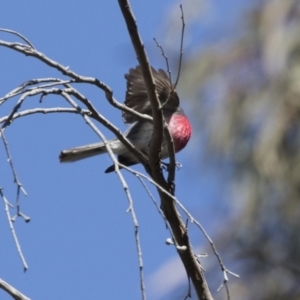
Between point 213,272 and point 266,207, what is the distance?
486 millimetres

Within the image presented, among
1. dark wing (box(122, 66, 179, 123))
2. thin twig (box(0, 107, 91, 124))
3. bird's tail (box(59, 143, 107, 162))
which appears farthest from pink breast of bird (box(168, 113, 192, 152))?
thin twig (box(0, 107, 91, 124))

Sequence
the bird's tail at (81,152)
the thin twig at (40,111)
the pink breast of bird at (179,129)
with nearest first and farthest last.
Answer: the thin twig at (40,111) → the bird's tail at (81,152) → the pink breast of bird at (179,129)

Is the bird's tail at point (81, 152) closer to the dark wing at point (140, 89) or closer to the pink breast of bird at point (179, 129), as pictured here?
the dark wing at point (140, 89)

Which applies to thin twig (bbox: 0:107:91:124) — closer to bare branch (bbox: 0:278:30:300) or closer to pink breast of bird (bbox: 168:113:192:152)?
bare branch (bbox: 0:278:30:300)

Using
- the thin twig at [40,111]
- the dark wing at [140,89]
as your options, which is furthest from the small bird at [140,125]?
the thin twig at [40,111]

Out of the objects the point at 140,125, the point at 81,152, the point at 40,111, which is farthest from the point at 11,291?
the point at 140,125

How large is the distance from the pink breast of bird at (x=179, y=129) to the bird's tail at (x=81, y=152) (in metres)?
0.52

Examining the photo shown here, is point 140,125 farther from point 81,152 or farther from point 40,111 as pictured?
point 40,111

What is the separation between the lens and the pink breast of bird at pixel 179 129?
473cm

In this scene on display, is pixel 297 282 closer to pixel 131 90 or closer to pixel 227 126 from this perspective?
pixel 227 126

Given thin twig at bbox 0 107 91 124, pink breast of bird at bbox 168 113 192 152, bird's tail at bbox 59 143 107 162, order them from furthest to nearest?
pink breast of bird at bbox 168 113 192 152 < bird's tail at bbox 59 143 107 162 < thin twig at bbox 0 107 91 124

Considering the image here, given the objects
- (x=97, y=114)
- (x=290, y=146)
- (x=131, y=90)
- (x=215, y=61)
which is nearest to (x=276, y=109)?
(x=290, y=146)

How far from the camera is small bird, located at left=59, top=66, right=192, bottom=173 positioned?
427cm

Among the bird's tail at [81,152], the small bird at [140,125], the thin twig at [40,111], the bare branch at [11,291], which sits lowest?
the bare branch at [11,291]
